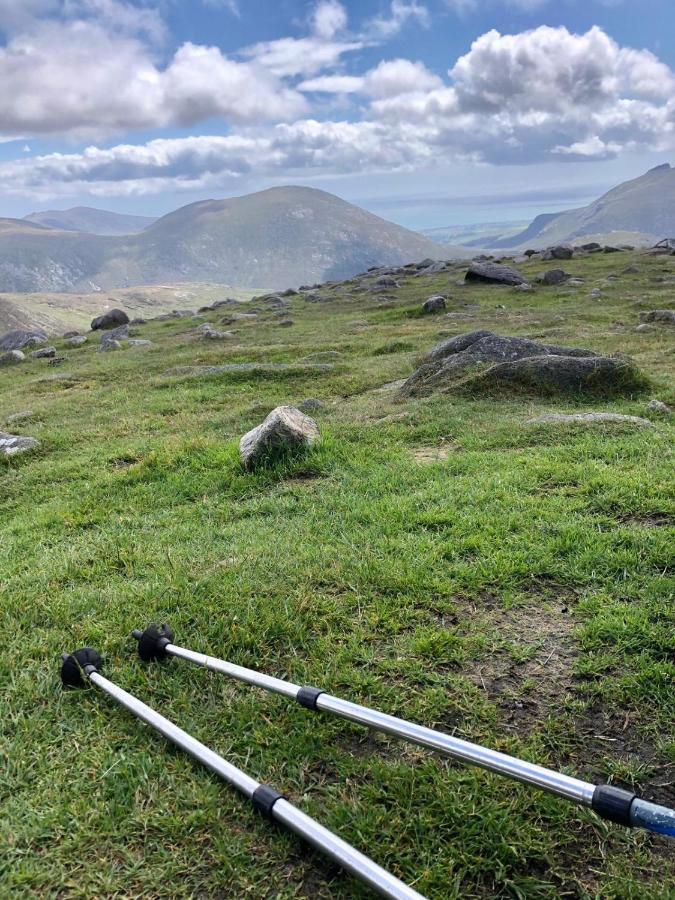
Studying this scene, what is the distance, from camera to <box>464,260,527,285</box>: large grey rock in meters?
47.9

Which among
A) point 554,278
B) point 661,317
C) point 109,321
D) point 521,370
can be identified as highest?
point 554,278

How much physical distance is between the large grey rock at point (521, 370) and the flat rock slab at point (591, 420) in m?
2.31

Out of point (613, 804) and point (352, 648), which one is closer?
point (613, 804)

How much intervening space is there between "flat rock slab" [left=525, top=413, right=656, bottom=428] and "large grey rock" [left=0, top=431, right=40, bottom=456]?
11445mm

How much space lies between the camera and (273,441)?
1073 cm

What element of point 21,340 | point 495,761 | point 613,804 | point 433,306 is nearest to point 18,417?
point 495,761

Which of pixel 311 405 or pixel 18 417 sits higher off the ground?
pixel 311 405

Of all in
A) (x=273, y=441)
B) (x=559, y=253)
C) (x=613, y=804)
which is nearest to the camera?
(x=613, y=804)

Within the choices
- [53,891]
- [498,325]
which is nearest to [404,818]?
[53,891]

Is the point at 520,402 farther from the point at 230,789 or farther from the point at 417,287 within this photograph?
the point at 417,287

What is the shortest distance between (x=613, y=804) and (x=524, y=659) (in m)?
2.10

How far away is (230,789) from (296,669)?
129cm

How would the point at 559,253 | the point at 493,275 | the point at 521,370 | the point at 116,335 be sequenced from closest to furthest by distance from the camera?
the point at 521,370 < the point at 116,335 < the point at 493,275 < the point at 559,253

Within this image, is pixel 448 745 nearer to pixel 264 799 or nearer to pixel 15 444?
pixel 264 799
